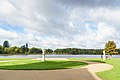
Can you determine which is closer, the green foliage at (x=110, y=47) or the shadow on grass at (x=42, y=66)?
the shadow on grass at (x=42, y=66)

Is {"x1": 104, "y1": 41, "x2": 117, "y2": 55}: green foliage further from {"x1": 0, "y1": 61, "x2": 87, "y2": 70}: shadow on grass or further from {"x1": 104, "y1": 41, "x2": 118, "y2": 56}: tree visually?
{"x1": 0, "y1": 61, "x2": 87, "y2": 70}: shadow on grass

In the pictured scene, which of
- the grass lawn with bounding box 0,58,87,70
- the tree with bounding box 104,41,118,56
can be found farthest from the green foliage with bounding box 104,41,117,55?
the grass lawn with bounding box 0,58,87,70

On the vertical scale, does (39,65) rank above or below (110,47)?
below

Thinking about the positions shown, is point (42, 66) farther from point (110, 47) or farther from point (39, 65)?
point (110, 47)

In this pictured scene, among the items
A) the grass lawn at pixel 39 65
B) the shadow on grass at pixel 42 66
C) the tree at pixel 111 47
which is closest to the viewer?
the shadow on grass at pixel 42 66

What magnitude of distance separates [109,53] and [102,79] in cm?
5258

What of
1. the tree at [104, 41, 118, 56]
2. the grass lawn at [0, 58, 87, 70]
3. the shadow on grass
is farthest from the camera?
the tree at [104, 41, 118, 56]

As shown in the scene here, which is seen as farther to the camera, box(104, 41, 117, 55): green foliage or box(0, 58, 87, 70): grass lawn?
box(104, 41, 117, 55): green foliage

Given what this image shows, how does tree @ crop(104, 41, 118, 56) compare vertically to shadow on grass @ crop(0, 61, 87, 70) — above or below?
above

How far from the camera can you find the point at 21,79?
13.4 meters

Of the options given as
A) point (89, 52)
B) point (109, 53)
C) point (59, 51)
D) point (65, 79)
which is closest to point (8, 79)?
point (65, 79)

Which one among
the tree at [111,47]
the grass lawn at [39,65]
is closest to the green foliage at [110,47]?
the tree at [111,47]

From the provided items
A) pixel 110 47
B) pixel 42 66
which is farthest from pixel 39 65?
pixel 110 47

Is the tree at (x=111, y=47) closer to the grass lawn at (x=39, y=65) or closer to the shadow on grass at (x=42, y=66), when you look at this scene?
the grass lawn at (x=39, y=65)
